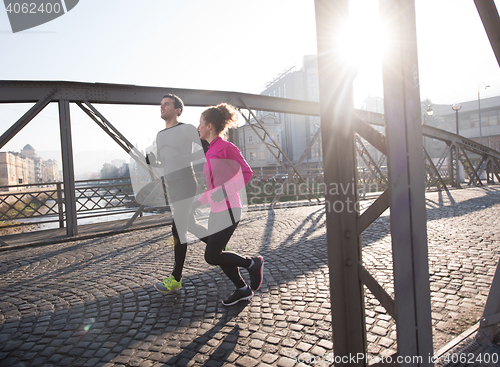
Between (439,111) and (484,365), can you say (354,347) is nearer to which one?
(484,365)

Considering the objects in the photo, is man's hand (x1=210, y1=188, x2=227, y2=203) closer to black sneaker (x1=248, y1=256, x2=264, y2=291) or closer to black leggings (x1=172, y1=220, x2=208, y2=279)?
black leggings (x1=172, y1=220, x2=208, y2=279)

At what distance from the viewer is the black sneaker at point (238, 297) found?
2912mm

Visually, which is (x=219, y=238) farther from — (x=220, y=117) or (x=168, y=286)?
(x=220, y=117)

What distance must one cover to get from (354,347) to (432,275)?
7.82 feet

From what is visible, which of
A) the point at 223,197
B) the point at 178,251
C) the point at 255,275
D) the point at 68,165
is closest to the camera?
the point at 223,197

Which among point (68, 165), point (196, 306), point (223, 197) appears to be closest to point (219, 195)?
point (223, 197)

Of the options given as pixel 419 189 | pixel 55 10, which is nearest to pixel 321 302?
pixel 419 189

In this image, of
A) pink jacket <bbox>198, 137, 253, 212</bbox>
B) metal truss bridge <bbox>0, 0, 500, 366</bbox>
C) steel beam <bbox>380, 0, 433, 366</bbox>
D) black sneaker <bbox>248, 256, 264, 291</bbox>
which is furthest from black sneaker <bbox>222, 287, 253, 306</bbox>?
steel beam <bbox>380, 0, 433, 366</bbox>

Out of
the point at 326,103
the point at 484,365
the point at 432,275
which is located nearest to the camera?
the point at 326,103

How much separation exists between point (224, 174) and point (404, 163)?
167 centimetres

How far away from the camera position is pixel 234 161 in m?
2.83

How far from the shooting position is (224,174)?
2.80 meters

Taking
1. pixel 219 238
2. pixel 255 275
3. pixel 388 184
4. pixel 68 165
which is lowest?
pixel 255 275

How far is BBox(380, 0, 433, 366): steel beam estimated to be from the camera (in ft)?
4.59
